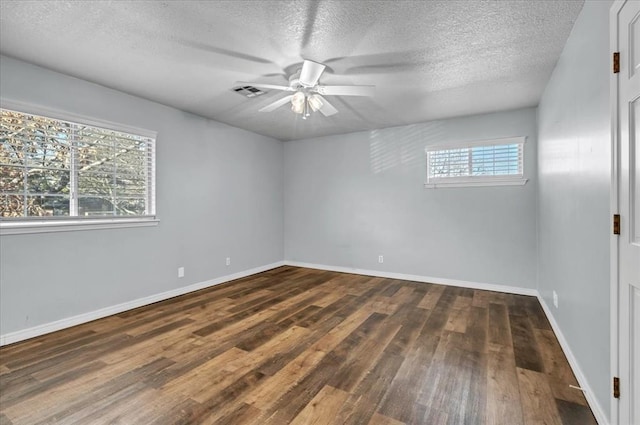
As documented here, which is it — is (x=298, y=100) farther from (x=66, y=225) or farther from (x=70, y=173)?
(x=66, y=225)

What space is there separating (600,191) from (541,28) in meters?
1.40

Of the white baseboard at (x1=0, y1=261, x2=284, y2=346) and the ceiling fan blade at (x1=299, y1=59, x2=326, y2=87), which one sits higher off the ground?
the ceiling fan blade at (x1=299, y1=59, x2=326, y2=87)

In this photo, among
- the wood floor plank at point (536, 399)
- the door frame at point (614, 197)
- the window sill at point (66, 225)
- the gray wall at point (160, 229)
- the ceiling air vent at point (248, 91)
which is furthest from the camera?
the ceiling air vent at point (248, 91)

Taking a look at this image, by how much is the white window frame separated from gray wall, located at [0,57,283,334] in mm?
61

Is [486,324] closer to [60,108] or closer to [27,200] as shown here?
[27,200]

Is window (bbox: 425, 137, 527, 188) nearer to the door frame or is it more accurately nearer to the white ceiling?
the white ceiling

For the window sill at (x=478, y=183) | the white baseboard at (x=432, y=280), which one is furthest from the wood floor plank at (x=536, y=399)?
the window sill at (x=478, y=183)

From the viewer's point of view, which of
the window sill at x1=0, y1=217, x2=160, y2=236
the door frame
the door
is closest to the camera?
the door

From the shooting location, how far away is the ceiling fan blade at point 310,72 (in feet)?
8.04

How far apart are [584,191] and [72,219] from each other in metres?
4.48

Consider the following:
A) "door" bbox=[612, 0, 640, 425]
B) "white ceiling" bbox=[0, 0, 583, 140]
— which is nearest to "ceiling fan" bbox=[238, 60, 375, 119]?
"white ceiling" bbox=[0, 0, 583, 140]

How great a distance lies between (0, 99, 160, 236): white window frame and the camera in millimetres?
2656

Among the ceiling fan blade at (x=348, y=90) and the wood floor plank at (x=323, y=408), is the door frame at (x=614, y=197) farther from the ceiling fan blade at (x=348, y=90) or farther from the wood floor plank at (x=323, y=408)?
the ceiling fan blade at (x=348, y=90)

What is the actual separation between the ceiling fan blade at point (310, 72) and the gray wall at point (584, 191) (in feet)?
5.90
